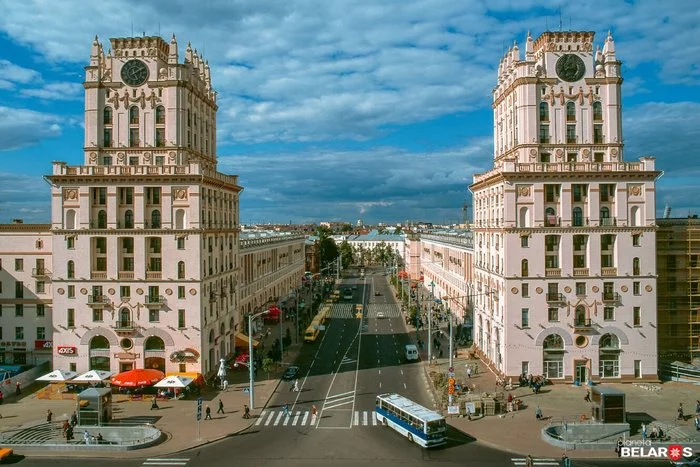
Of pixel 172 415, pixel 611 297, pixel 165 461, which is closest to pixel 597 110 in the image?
pixel 611 297

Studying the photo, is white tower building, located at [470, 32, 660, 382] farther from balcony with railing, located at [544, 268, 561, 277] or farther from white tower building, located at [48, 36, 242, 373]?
white tower building, located at [48, 36, 242, 373]

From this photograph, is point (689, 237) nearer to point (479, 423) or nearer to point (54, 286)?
point (479, 423)

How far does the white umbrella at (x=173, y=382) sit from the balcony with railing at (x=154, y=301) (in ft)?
26.1

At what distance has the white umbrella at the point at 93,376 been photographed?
198 ft

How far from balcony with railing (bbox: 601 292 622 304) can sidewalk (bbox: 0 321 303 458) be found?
35880 mm

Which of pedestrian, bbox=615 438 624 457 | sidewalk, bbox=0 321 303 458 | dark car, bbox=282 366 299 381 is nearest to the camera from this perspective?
pedestrian, bbox=615 438 624 457

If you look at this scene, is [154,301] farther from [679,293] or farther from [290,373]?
[679,293]

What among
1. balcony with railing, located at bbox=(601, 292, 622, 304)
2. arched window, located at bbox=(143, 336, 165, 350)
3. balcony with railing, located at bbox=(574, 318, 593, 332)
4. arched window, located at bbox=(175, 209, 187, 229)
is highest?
arched window, located at bbox=(175, 209, 187, 229)

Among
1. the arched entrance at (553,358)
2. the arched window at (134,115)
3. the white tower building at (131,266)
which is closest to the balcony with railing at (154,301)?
the white tower building at (131,266)

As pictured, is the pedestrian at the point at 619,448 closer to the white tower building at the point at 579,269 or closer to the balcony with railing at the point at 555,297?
the white tower building at the point at 579,269

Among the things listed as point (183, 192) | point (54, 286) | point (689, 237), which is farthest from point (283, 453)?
point (689, 237)

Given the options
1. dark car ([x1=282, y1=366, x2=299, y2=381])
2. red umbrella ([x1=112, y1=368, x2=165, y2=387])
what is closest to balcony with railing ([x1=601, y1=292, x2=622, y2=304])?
dark car ([x1=282, y1=366, x2=299, y2=381])

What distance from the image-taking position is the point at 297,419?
174ft

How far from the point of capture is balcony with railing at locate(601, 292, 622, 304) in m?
63.3
